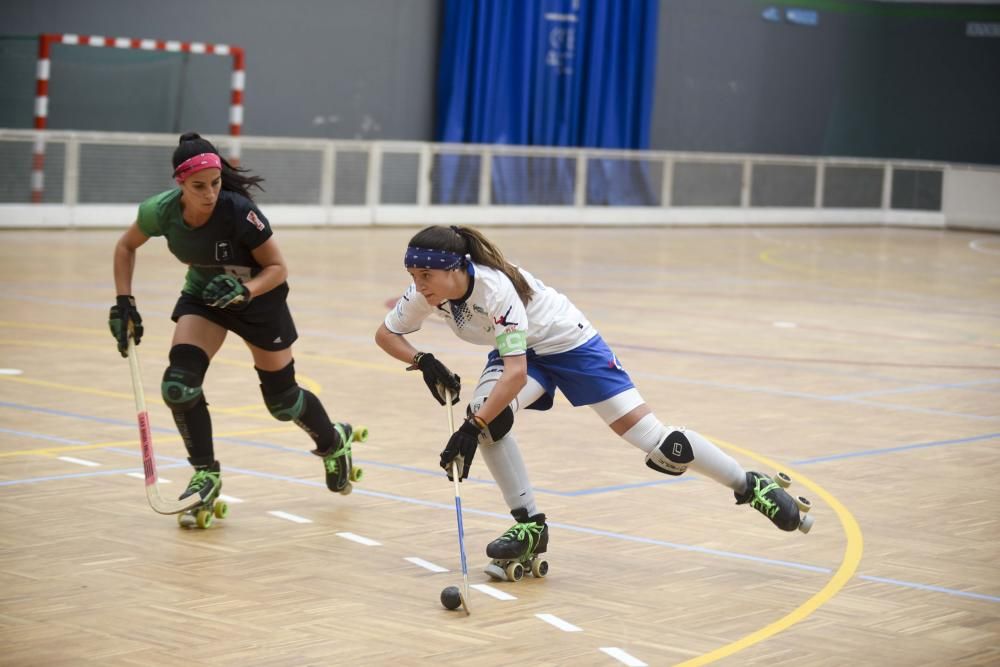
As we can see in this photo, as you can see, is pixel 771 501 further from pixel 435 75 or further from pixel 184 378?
pixel 435 75

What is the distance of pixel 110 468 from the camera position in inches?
287

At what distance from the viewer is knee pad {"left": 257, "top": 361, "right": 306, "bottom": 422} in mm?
6598

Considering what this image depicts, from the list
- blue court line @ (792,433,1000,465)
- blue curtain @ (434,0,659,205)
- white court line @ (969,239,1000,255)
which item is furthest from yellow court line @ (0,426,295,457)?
white court line @ (969,239,1000,255)

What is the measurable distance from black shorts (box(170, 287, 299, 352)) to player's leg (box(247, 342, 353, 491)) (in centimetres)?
6

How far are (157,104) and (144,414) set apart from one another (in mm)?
15655

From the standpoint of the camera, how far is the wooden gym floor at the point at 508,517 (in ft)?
16.3

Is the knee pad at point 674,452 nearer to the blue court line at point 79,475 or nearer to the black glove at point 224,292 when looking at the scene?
the black glove at point 224,292

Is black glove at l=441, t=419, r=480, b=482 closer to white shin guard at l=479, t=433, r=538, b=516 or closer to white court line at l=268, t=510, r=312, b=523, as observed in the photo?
white shin guard at l=479, t=433, r=538, b=516

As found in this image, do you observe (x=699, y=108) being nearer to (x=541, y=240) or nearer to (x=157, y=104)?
(x=541, y=240)

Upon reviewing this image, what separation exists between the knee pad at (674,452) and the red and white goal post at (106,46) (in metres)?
14.1

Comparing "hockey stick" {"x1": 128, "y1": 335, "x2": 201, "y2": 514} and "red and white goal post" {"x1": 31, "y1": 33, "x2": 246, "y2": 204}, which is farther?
"red and white goal post" {"x1": 31, "y1": 33, "x2": 246, "y2": 204}

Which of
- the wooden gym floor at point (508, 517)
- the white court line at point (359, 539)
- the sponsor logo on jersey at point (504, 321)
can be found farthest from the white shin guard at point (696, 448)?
the white court line at point (359, 539)

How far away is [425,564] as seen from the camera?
583 centimetres

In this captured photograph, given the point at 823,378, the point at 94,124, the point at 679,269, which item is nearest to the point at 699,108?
the point at 679,269
